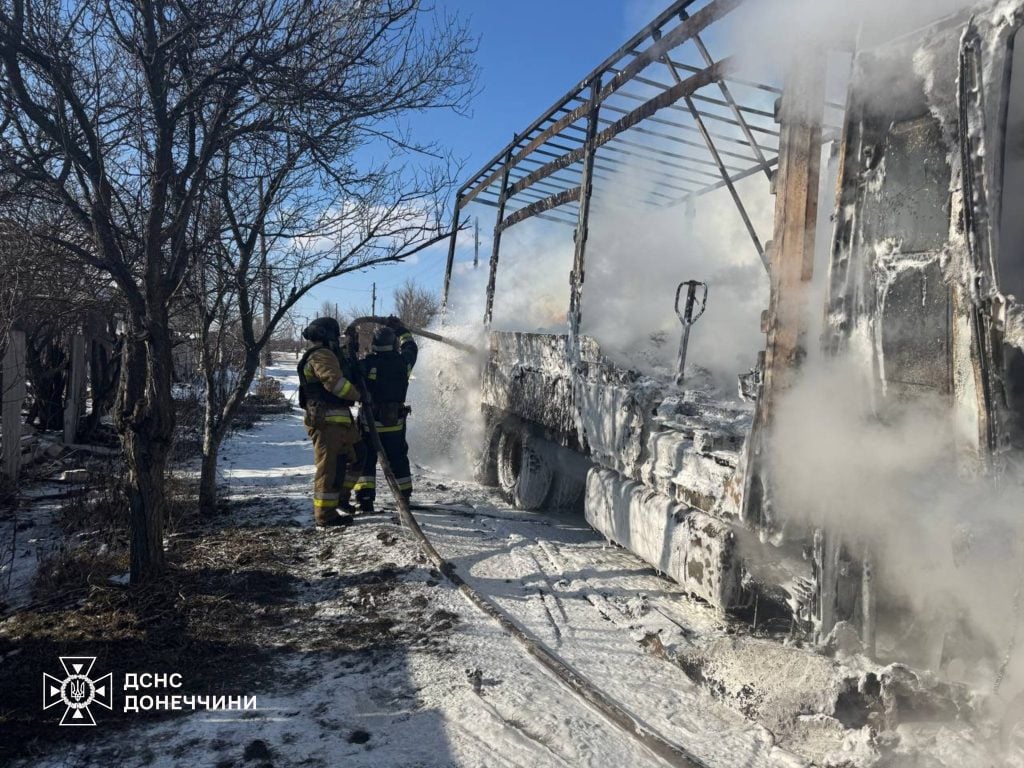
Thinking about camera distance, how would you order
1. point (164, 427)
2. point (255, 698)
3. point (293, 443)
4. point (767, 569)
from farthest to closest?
point (293, 443)
point (164, 427)
point (767, 569)
point (255, 698)

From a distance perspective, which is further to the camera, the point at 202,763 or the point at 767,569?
the point at 767,569

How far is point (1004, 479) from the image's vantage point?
208 centimetres

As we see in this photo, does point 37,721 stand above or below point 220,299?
below

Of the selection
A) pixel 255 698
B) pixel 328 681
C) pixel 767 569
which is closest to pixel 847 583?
pixel 767 569

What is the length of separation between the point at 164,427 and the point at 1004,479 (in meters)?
4.15

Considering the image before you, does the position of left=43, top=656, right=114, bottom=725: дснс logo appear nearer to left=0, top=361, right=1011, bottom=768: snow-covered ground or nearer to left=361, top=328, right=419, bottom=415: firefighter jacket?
left=0, top=361, right=1011, bottom=768: snow-covered ground

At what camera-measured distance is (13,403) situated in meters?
7.10

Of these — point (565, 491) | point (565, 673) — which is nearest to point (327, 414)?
point (565, 491)

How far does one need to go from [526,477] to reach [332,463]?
1.97 m

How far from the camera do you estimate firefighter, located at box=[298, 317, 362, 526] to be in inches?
222

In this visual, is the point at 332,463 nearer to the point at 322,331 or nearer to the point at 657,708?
the point at 322,331

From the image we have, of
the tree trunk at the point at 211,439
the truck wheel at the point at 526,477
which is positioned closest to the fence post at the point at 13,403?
the tree trunk at the point at 211,439

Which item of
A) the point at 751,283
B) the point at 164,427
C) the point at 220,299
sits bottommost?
the point at 164,427

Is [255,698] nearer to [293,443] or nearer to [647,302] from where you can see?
[647,302]
